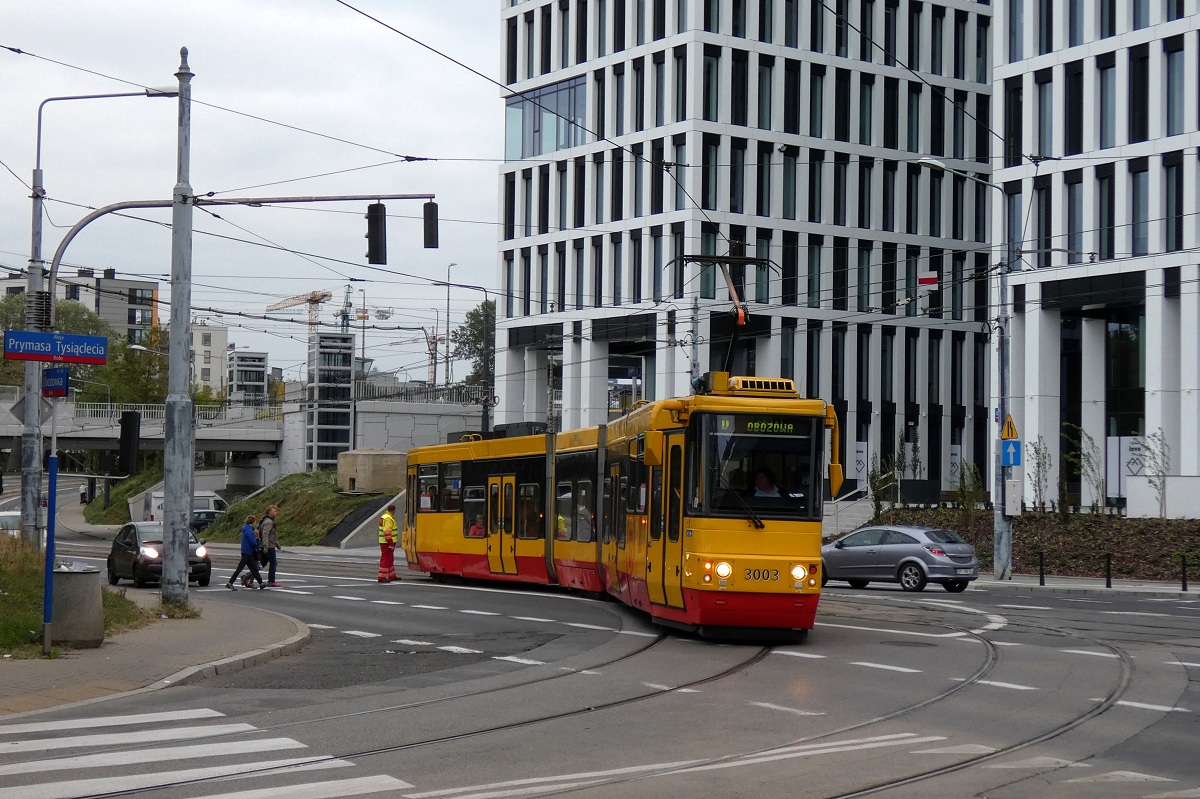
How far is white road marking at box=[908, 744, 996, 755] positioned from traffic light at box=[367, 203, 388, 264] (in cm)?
1387

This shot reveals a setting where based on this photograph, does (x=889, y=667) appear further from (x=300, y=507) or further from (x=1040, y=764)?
(x=300, y=507)

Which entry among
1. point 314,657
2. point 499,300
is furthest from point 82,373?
point 314,657

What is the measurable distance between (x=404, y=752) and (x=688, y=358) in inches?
1954

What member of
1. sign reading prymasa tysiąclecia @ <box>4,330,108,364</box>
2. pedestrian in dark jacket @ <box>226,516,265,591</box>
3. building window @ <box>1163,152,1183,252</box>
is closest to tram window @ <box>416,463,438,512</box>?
pedestrian in dark jacket @ <box>226,516,265,591</box>

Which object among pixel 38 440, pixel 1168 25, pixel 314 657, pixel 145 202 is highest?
pixel 1168 25

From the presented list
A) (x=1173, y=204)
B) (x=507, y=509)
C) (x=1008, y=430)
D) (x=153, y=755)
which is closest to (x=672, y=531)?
(x=153, y=755)

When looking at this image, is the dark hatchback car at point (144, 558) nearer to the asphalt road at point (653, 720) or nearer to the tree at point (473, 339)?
the asphalt road at point (653, 720)

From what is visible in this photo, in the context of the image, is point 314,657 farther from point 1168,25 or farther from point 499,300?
point 499,300

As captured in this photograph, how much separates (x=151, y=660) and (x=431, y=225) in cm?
960

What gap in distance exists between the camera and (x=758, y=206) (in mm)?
62219

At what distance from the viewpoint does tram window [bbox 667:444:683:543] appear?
1716 cm

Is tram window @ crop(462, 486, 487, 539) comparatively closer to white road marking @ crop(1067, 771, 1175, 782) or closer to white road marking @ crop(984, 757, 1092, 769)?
white road marking @ crop(984, 757, 1092, 769)

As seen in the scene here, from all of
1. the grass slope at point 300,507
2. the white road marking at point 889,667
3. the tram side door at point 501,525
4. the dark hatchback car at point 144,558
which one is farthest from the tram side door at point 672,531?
the grass slope at point 300,507

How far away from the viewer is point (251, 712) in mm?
11953
